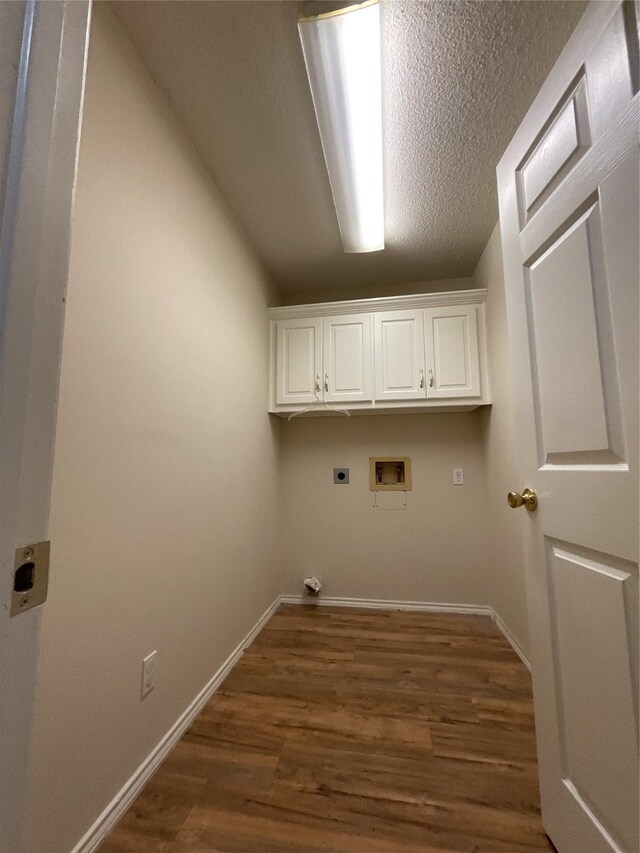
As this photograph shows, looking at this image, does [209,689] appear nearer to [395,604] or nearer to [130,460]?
[130,460]

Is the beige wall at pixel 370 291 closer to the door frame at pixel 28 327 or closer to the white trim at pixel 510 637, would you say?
the white trim at pixel 510 637

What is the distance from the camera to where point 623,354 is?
29.6 inches

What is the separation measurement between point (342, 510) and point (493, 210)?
2239 mm

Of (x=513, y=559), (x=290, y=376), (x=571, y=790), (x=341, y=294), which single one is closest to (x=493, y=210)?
(x=341, y=294)

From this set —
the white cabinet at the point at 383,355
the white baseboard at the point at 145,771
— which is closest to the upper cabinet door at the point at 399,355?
the white cabinet at the point at 383,355

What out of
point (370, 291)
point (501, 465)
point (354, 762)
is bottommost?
point (354, 762)

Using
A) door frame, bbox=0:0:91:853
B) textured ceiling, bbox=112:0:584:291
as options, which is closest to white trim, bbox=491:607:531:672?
door frame, bbox=0:0:91:853

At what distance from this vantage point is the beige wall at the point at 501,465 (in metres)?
2.07

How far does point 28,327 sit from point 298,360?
2.32m

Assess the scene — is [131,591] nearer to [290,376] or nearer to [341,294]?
[290,376]

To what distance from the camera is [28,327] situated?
43 centimetres

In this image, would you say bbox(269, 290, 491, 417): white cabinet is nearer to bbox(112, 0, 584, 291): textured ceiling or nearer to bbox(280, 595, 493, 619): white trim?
bbox(112, 0, 584, 291): textured ceiling

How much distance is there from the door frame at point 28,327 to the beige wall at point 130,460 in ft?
1.97

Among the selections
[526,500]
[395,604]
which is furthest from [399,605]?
[526,500]
